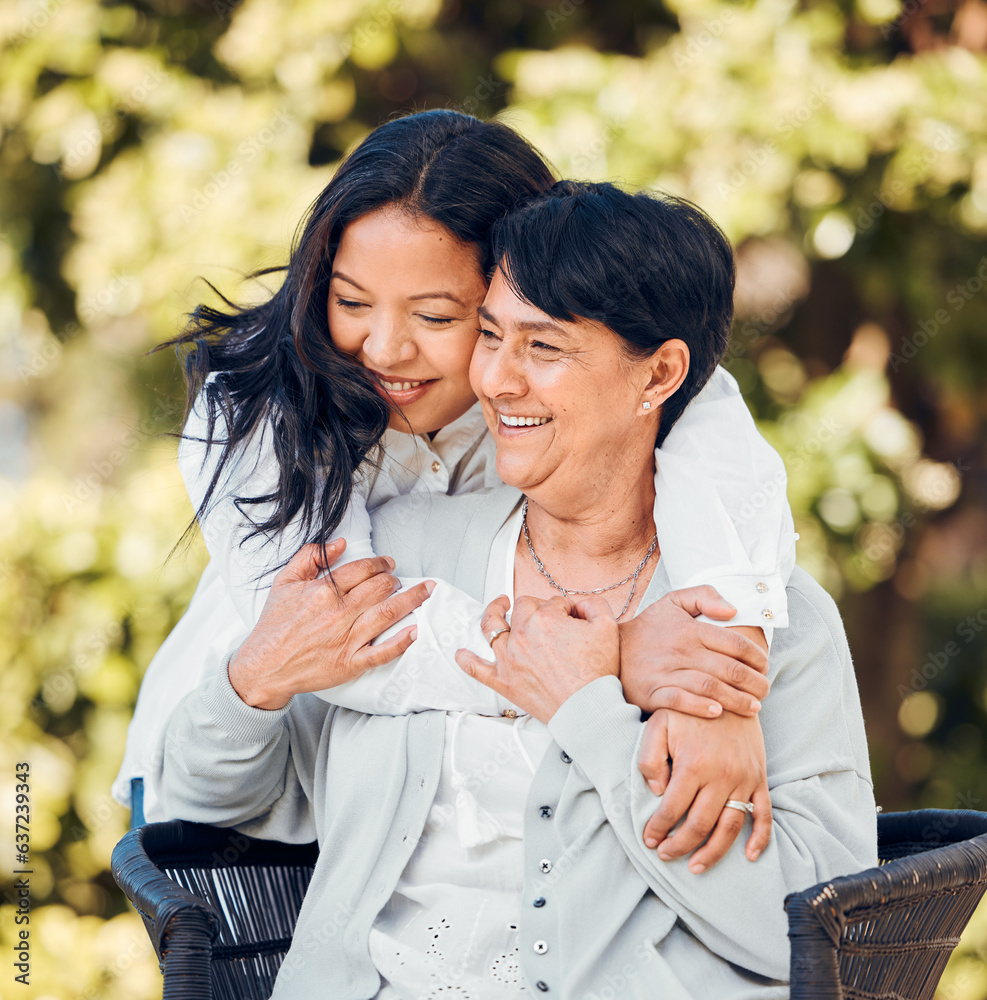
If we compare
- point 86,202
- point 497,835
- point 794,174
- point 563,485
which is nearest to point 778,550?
point 563,485

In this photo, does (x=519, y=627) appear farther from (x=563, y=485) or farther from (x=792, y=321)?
(x=792, y=321)

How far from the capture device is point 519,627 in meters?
1.86

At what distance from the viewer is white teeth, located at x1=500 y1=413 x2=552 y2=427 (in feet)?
6.41

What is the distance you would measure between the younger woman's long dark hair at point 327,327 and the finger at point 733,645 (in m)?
0.69

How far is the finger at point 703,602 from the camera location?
1777 mm

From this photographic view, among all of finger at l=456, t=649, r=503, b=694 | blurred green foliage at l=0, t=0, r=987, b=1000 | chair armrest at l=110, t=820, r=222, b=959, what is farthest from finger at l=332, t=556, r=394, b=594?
blurred green foliage at l=0, t=0, r=987, b=1000

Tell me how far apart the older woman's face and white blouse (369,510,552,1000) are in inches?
17.2

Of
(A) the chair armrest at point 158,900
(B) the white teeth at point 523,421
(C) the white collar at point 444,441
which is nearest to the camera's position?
(A) the chair armrest at point 158,900

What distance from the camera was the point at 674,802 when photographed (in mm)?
1664

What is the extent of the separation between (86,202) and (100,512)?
97 cm

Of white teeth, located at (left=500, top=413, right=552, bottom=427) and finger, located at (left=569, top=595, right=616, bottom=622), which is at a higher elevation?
white teeth, located at (left=500, top=413, right=552, bottom=427)

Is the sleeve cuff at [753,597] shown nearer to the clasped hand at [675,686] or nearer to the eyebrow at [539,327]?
the clasped hand at [675,686]

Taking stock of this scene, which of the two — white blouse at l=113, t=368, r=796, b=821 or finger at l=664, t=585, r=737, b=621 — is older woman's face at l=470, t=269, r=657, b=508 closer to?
white blouse at l=113, t=368, r=796, b=821

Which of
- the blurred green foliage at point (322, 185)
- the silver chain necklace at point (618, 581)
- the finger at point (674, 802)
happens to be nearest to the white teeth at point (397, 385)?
the silver chain necklace at point (618, 581)
